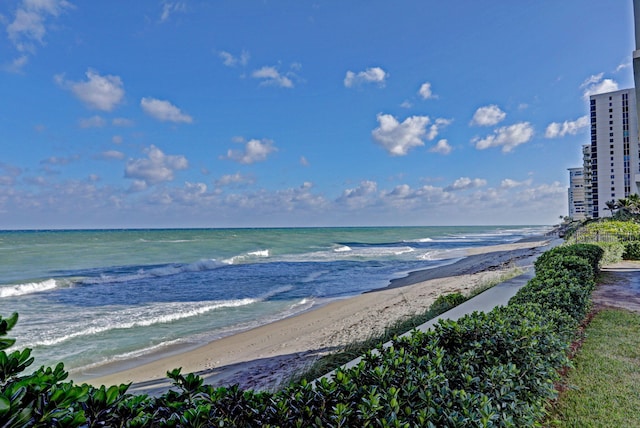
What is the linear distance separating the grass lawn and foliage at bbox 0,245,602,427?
0.57 metres

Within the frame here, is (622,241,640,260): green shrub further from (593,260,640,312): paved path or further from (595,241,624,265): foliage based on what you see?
(593,260,640,312): paved path

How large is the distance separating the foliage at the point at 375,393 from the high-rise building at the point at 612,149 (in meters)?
68.7

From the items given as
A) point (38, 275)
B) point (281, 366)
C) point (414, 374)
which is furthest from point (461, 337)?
point (38, 275)

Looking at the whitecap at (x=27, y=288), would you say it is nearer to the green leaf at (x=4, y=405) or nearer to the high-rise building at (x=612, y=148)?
the green leaf at (x=4, y=405)

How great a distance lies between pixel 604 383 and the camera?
402cm

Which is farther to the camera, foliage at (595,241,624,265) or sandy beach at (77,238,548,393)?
foliage at (595,241,624,265)

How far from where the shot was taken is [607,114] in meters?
60.3

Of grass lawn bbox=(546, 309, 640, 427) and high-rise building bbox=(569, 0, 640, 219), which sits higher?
high-rise building bbox=(569, 0, 640, 219)

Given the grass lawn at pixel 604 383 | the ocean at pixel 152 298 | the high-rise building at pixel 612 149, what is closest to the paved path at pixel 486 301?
the grass lawn at pixel 604 383

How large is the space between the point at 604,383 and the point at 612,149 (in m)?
72.3

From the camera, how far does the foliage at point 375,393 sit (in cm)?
123

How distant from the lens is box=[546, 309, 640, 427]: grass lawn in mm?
3365

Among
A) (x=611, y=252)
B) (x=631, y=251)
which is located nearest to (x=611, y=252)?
(x=611, y=252)

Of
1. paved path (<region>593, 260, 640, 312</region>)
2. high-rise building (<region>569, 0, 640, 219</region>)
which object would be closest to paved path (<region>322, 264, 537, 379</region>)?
paved path (<region>593, 260, 640, 312</region>)
